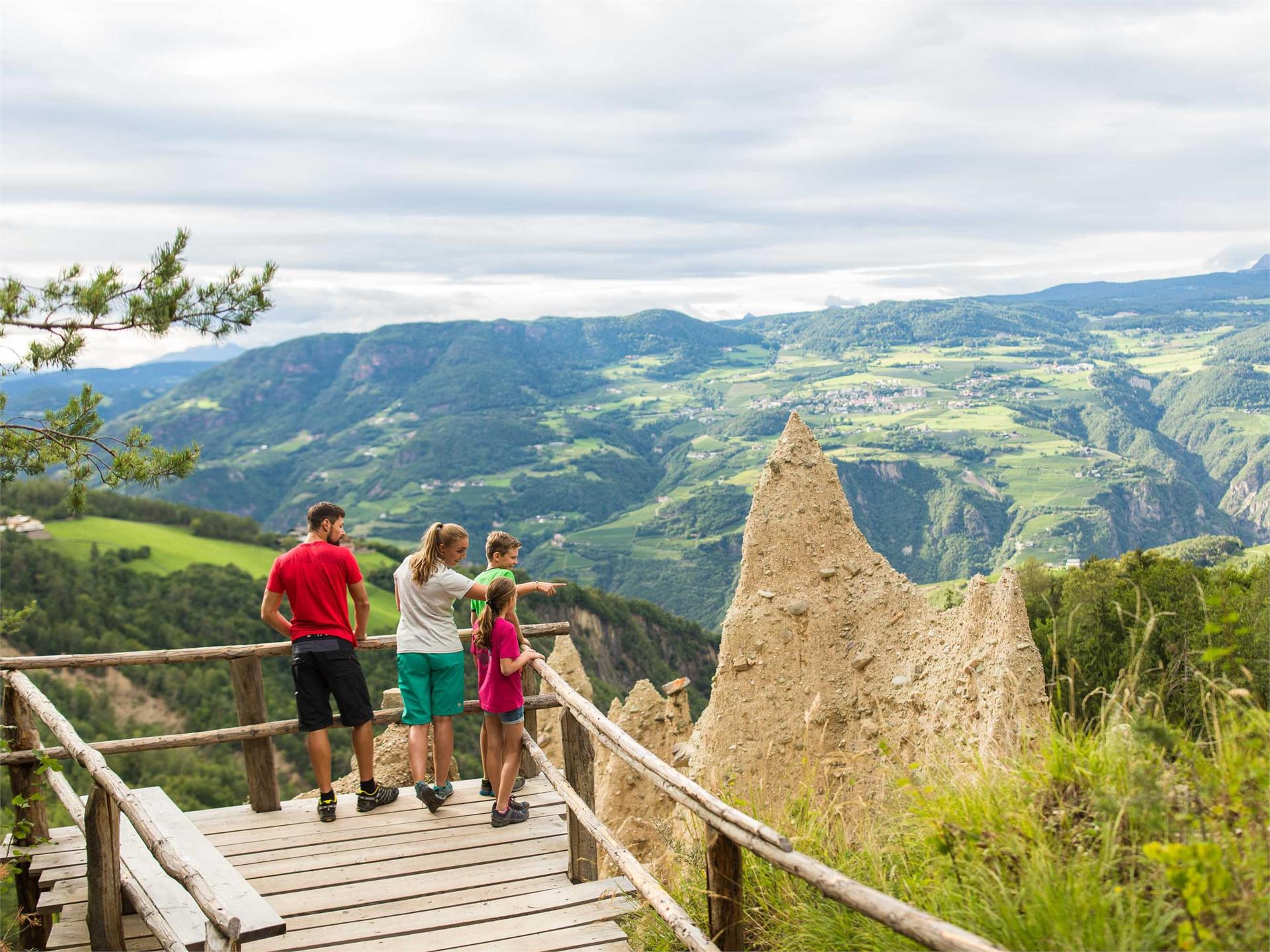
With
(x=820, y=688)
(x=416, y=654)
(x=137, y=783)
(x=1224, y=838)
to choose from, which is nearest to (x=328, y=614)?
(x=416, y=654)

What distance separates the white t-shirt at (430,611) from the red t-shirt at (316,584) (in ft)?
1.22

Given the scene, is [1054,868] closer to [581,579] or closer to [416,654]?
[416,654]

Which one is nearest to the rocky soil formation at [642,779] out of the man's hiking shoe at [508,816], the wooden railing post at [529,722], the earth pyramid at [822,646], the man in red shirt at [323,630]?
the earth pyramid at [822,646]

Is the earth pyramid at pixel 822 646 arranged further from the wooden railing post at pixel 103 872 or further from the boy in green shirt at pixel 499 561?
the wooden railing post at pixel 103 872

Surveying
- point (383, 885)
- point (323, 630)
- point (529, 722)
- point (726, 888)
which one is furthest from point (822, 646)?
point (726, 888)

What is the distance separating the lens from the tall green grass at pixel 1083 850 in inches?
Result: 112

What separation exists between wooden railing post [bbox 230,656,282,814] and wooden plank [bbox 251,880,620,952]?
2.09 meters

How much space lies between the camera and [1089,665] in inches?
713

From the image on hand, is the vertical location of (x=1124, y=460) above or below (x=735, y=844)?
below

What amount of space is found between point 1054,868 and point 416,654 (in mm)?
4634

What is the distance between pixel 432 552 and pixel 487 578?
421mm

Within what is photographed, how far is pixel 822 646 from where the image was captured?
11.3 meters

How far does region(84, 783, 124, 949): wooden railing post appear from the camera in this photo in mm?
5008

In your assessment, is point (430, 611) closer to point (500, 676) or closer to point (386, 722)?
point (500, 676)
